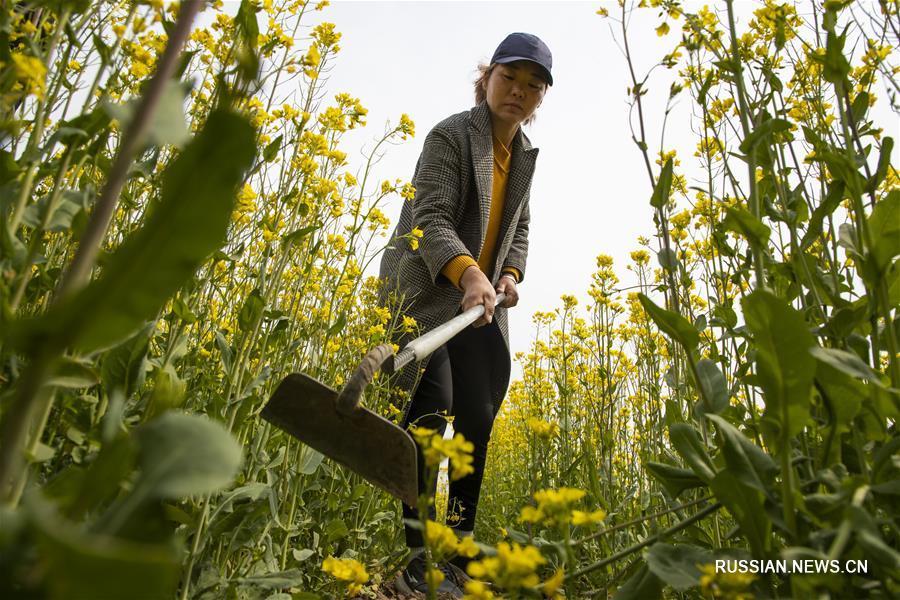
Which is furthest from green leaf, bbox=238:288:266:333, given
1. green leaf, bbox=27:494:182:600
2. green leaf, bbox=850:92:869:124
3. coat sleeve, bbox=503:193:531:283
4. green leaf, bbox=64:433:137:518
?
coat sleeve, bbox=503:193:531:283

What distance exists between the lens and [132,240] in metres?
0.43

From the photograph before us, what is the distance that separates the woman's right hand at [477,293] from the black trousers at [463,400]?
14.9 inches

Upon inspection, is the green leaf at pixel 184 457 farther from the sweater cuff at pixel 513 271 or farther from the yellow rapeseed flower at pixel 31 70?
the sweater cuff at pixel 513 271

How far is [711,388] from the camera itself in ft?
4.27

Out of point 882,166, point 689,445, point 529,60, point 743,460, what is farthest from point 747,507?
point 529,60

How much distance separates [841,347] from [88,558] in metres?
1.39

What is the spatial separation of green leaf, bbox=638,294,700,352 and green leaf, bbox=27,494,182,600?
97cm

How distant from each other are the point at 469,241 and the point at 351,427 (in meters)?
1.83

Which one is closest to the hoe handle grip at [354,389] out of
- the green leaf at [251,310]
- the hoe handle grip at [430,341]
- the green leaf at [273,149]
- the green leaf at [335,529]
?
the hoe handle grip at [430,341]

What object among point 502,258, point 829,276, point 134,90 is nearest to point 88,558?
point 829,276

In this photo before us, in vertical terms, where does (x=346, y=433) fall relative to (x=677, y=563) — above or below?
above

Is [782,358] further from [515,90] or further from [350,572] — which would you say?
[515,90]

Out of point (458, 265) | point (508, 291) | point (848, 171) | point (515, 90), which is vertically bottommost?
point (848, 171)

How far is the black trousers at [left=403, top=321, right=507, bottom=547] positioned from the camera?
292 cm
